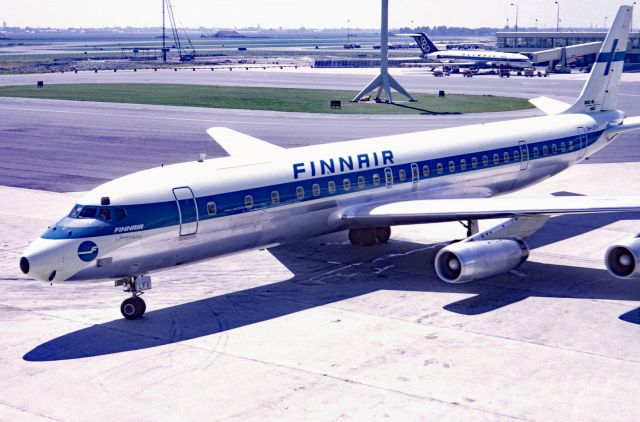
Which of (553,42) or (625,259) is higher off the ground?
(553,42)

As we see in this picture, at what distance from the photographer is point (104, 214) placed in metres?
23.4

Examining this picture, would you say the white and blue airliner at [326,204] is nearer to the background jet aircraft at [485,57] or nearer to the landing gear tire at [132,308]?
the landing gear tire at [132,308]

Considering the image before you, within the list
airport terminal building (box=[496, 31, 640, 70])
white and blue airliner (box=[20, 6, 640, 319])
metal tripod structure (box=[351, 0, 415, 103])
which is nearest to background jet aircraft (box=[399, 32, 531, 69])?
airport terminal building (box=[496, 31, 640, 70])

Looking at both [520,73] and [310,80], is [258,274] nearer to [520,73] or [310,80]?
[310,80]

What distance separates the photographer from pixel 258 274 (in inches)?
1137

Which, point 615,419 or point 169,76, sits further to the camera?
point 169,76

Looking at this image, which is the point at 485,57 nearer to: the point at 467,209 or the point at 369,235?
the point at 369,235

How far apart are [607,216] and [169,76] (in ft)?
380

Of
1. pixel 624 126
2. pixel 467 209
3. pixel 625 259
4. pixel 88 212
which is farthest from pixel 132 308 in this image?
pixel 624 126

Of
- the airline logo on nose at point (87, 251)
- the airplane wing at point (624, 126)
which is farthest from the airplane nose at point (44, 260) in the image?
the airplane wing at point (624, 126)

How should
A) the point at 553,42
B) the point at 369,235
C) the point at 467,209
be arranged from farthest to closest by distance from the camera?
the point at 553,42 → the point at 369,235 → the point at 467,209

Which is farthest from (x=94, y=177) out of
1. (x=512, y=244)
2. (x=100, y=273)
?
(x=512, y=244)

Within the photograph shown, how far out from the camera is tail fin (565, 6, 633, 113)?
38.4m

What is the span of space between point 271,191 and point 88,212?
6316mm
